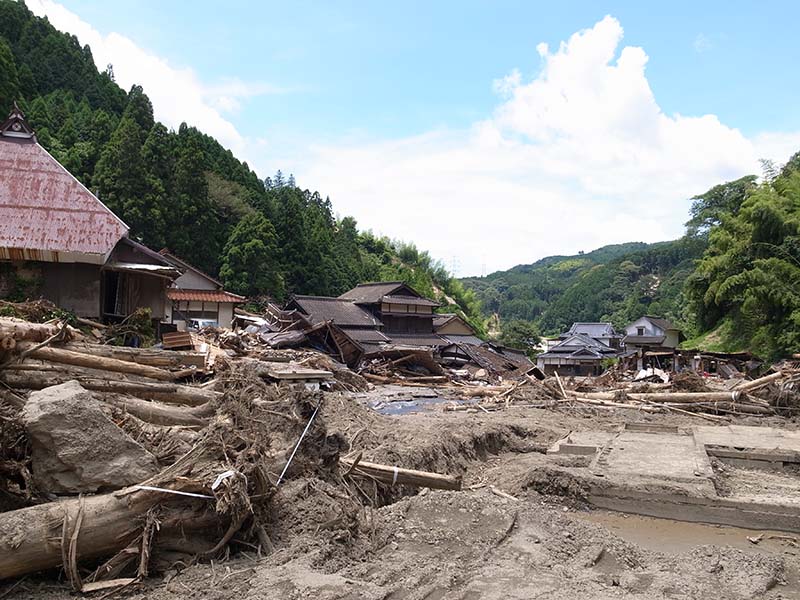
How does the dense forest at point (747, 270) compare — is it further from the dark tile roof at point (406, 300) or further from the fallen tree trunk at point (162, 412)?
the fallen tree trunk at point (162, 412)

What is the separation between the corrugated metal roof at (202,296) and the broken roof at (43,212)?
55.7ft

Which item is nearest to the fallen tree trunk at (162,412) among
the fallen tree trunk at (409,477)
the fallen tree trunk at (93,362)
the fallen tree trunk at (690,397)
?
the fallen tree trunk at (93,362)

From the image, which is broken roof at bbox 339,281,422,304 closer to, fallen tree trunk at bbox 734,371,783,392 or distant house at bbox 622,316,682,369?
distant house at bbox 622,316,682,369

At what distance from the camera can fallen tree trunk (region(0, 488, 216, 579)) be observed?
411 centimetres

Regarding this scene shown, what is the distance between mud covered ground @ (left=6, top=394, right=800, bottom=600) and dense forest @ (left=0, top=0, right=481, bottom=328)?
33407 millimetres

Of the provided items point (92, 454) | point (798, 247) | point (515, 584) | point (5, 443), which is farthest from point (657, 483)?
point (798, 247)

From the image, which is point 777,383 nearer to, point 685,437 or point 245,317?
point 685,437

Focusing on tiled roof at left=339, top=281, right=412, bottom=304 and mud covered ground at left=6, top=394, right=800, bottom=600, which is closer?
mud covered ground at left=6, top=394, right=800, bottom=600

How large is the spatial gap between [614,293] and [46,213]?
283 ft

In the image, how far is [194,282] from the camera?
112ft

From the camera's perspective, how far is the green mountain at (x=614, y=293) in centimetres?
7725

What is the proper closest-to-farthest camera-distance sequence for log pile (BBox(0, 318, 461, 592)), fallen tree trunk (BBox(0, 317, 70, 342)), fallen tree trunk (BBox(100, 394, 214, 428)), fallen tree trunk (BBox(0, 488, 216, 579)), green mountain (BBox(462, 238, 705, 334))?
fallen tree trunk (BBox(0, 488, 216, 579))
log pile (BBox(0, 318, 461, 592))
fallen tree trunk (BBox(0, 317, 70, 342))
fallen tree trunk (BBox(100, 394, 214, 428))
green mountain (BBox(462, 238, 705, 334))

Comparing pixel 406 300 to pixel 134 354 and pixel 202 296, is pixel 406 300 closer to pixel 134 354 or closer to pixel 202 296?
pixel 202 296

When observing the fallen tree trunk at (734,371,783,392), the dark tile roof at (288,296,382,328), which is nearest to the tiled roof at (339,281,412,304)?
the dark tile roof at (288,296,382,328)
